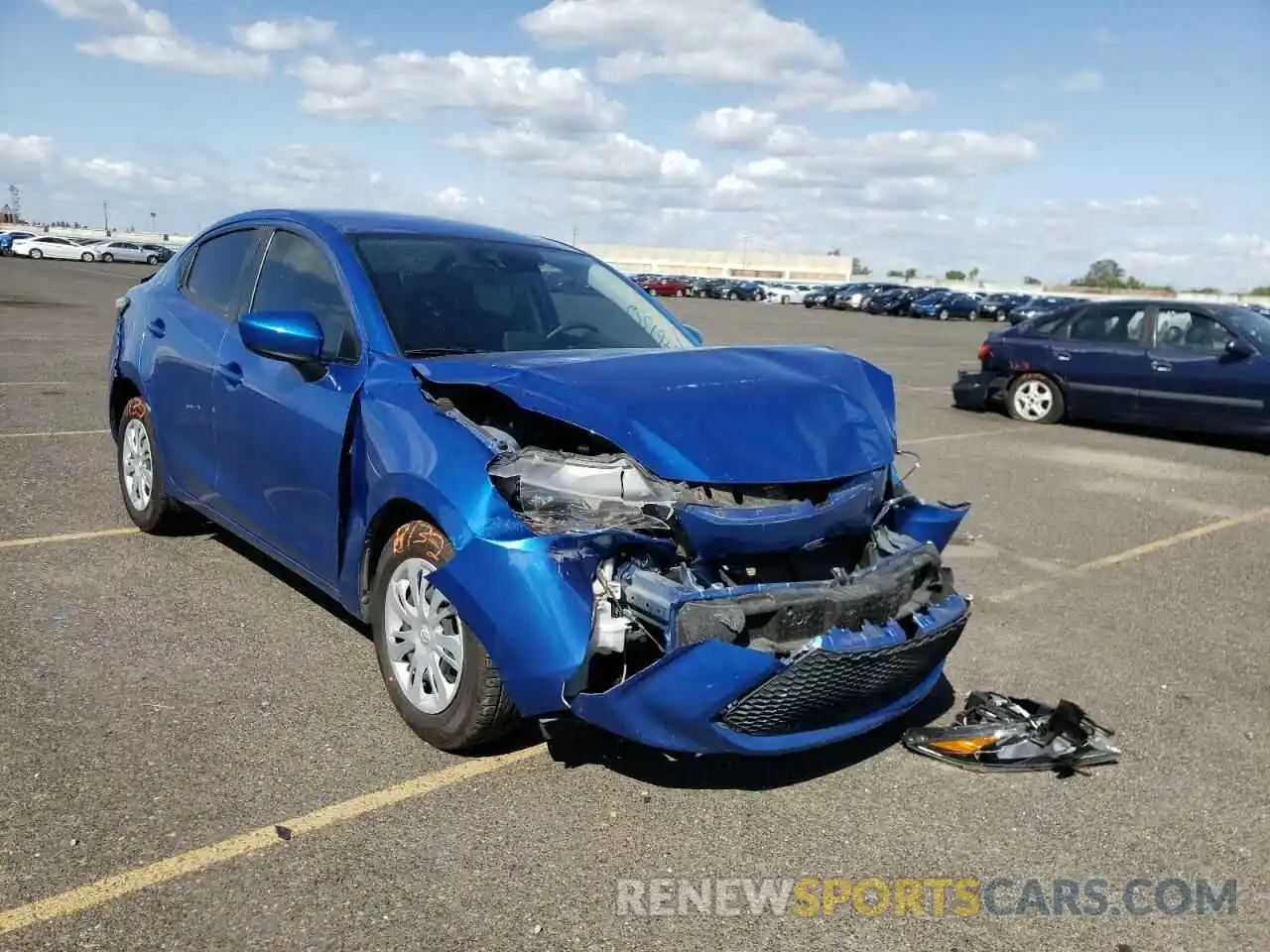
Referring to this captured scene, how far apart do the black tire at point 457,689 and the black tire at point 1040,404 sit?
1063 centimetres

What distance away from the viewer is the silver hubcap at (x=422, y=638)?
337 cm

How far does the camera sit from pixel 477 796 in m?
3.26

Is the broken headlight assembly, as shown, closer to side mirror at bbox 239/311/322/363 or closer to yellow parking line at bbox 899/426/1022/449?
side mirror at bbox 239/311/322/363

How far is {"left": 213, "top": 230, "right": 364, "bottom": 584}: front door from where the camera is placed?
3871 millimetres

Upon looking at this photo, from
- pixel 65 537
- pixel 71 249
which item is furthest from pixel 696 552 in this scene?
pixel 71 249

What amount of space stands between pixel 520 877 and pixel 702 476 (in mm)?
1224

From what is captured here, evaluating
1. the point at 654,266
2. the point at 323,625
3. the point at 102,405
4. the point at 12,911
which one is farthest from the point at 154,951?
the point at 654,266

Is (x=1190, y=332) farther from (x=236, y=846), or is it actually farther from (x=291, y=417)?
(x=236, y=846)

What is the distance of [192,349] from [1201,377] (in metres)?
10.2

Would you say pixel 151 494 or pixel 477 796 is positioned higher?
pixel 151 494

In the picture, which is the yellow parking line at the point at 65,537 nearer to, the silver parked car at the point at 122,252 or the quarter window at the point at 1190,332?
the quarter window at the point at 1190,332

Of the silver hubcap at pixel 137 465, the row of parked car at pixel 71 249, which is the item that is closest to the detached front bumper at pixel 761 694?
the silver hubcap at pixel 137 465

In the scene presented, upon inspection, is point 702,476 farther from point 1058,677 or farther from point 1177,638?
point 1177,638

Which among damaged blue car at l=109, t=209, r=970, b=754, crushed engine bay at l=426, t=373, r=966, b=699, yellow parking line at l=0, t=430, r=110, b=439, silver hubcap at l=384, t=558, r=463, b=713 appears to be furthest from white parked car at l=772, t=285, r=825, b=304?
silver hubcap at l=384, t=558, r=463, b=713
